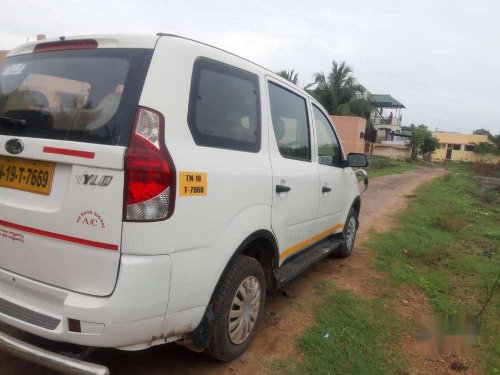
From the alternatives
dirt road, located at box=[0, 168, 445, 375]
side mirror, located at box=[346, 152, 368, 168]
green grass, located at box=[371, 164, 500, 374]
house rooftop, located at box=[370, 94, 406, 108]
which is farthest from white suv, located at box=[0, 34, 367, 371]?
house rooftop, located at box=[370, 94, 406, 108]

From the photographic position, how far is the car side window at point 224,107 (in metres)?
2.27

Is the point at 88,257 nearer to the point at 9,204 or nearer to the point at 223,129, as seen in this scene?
the point at 9,204

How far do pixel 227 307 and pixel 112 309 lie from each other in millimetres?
814

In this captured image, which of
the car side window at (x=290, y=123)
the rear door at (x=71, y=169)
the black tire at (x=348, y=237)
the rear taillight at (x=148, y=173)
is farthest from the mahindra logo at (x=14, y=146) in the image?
the black tire at (x=348, y=237)

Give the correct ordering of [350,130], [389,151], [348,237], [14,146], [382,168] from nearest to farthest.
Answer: [14,146], [348,237], [382,168], [350,130], [389,151]

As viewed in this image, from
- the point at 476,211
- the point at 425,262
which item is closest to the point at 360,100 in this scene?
the point at 476,211

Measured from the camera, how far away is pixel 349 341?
126 inches

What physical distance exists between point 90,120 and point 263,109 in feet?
4.24

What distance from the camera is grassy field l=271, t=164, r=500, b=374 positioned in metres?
3.00

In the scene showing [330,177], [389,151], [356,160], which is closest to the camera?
[330,177]

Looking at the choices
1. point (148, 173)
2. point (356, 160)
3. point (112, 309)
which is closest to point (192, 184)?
point (148, 173)

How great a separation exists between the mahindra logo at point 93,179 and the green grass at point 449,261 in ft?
10.0

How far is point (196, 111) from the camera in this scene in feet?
7.38

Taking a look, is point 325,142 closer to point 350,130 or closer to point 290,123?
point 290,123
